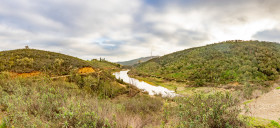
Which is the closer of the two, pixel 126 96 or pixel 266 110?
pixel 266 110

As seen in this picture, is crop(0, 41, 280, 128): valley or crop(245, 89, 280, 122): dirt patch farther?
crop(245, 89, 280, 122): dirt patch

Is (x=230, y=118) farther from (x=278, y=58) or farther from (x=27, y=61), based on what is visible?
(x=278, y=58)

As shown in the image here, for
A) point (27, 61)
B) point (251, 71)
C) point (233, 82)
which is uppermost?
point (27, 61)

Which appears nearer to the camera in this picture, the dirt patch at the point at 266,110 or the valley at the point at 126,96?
the valley at the point at 126,96

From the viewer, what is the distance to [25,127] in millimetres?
3092

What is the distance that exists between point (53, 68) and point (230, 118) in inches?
635

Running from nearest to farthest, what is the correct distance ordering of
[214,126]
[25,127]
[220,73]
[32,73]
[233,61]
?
[25,127], [214,126], [32,73], [220,73], [233,61]

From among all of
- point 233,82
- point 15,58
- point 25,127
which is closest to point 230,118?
point 25,127

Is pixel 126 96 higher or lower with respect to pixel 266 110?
lower

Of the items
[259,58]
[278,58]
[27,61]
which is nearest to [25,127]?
[27,61]

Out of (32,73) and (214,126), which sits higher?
(32,73)

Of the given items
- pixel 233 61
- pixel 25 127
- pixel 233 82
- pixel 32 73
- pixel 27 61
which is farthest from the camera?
pixel 233 61

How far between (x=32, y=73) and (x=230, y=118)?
50.8 ft

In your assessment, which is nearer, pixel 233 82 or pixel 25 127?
pixel 25 127
